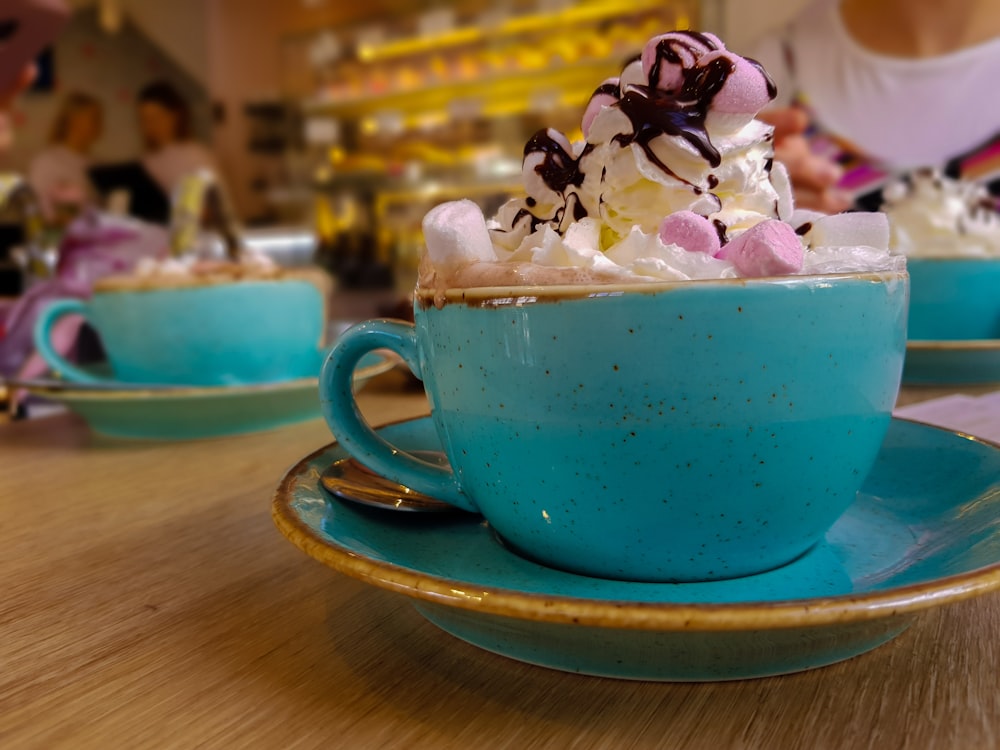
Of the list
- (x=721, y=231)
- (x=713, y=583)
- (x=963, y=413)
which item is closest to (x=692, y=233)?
(x=721, y=231)

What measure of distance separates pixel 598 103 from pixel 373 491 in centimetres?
27

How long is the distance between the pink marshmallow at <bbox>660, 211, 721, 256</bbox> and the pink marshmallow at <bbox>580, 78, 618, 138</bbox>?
0.10 metres

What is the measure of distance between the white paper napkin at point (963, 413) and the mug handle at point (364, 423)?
17.9 inches

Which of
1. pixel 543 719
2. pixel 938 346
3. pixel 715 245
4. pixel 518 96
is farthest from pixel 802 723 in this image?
pixel 518 96

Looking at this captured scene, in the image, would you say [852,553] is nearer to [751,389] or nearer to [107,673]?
[751,389]

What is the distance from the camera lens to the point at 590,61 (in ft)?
12.4

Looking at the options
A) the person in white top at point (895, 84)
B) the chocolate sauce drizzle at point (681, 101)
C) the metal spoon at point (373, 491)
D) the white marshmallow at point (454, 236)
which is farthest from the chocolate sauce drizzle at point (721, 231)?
the person in white top at point (895, 84)

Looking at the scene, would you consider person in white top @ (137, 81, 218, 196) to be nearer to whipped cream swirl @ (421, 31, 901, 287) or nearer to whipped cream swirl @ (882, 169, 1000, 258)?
whipped cream swirl @ (882, 169, 1000, 258)

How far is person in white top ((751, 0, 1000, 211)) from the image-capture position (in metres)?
2.18

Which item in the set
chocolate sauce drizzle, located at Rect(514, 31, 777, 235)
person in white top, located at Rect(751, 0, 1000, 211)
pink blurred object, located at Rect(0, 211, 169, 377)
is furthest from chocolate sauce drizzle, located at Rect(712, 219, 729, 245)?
person in white top, located at Rect(751, 0, 1000, 211)

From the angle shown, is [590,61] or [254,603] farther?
[590,61]

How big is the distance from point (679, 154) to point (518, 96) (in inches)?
159

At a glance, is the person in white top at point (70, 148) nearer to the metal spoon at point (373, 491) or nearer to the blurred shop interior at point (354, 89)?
the blurred shop interior at point (354, 89)

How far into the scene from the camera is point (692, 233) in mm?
386
